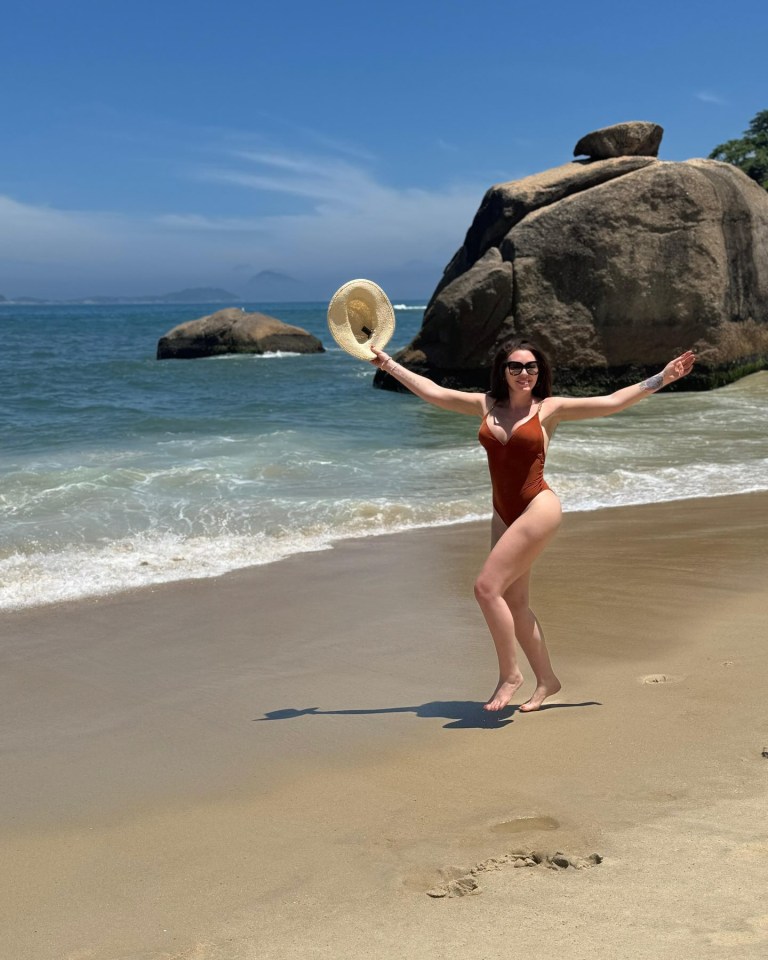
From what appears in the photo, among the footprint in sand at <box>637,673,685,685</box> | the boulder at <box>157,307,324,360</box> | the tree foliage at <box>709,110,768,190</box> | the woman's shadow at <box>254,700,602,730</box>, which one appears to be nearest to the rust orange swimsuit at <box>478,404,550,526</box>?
the woman's shadow at <box>254,700,602,730</box>

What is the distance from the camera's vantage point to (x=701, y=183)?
62.5 feet

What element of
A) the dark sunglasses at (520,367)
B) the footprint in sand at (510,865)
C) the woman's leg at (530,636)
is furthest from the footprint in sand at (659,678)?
the footprint in sand at (510,865)

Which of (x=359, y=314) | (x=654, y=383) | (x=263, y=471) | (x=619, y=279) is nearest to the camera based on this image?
(x=654, y=383)

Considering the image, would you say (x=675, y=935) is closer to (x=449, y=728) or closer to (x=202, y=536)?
(x=449, y=728)

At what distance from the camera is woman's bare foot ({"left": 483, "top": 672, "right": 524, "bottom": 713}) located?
4691 mm

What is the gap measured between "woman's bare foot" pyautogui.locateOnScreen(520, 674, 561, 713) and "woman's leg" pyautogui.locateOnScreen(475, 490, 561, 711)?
0.10 m

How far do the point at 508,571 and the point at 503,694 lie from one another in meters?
0.54

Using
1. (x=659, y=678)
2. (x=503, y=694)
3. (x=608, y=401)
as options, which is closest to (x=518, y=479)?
(x=608, y=401)

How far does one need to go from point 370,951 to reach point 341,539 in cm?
616

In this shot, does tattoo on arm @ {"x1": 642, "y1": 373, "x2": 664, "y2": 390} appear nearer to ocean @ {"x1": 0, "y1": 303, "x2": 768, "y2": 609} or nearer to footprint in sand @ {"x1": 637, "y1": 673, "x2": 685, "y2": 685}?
footprint in sand @ {"x1": 637, "y1": 673, "x2": 685, "y2": 685}

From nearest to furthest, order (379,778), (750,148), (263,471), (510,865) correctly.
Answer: (510,865), (379,778), (263,471), (750,148)

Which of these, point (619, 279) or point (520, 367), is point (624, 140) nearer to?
point (619, 279)

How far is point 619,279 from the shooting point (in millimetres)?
19016

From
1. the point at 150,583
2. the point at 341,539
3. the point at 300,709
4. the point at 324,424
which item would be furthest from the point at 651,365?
the point at 300,709
